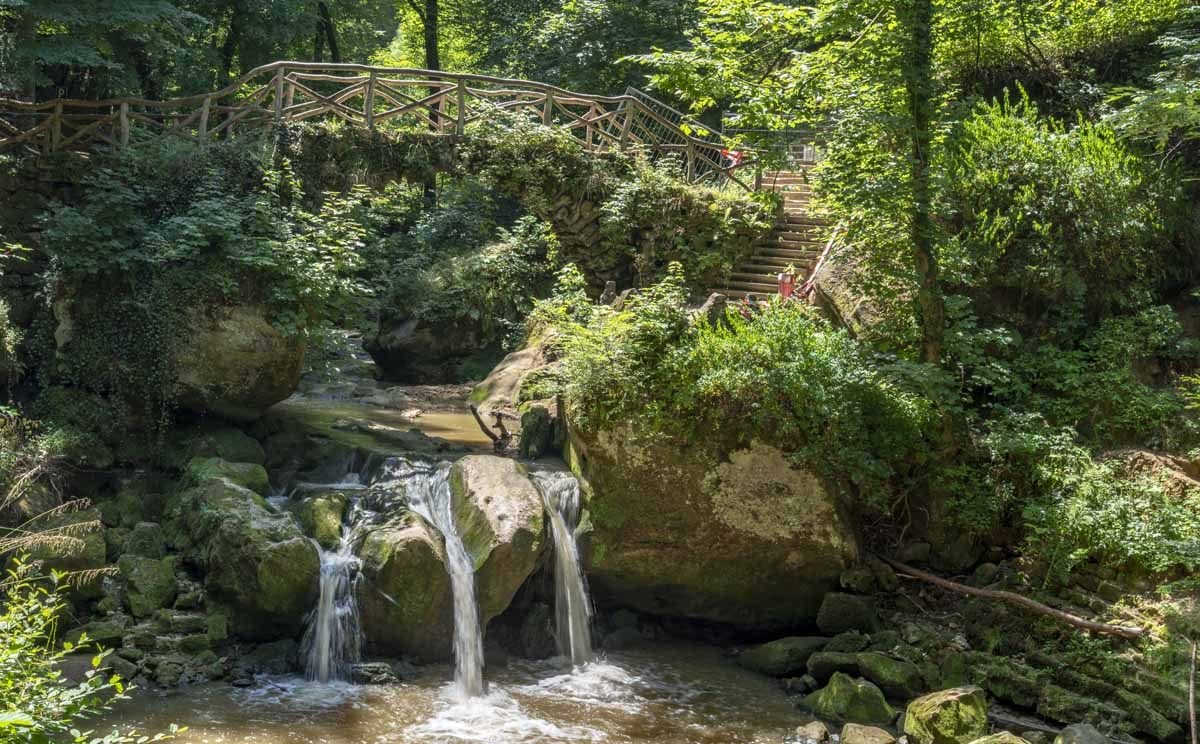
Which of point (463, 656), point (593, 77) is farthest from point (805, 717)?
point (593, 77)

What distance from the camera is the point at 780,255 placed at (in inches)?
674

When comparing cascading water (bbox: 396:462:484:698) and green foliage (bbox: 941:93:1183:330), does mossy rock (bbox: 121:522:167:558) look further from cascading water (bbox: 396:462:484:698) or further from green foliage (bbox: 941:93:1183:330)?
green foliage (bbox: 941:93:1183:330)

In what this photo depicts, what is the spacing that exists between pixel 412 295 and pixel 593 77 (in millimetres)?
8534

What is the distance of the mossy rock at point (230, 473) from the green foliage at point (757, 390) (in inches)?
147

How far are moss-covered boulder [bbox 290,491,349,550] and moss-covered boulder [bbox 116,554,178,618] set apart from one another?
143cm

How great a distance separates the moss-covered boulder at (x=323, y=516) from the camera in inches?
422

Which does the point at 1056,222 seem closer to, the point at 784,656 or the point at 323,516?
the point at 784,656

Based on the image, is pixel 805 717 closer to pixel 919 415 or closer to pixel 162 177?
pixel 919 415

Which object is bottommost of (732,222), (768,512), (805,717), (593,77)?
(805,717)

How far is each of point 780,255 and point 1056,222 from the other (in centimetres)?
501

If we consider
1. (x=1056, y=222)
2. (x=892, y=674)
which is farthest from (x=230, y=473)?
(x=1056, y=222)

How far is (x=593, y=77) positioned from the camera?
954 inches

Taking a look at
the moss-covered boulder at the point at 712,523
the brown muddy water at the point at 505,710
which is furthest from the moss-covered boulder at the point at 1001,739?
the moss-covered boulder at the point at 712,523

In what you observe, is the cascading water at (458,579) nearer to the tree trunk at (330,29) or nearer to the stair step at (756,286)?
the stair step at (756,286)
